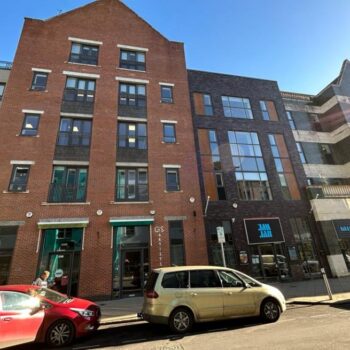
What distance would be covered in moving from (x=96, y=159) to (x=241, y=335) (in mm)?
12487

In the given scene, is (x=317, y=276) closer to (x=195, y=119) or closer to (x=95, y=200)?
(x=195, y=119)

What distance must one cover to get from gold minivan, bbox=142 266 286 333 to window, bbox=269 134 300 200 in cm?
1270

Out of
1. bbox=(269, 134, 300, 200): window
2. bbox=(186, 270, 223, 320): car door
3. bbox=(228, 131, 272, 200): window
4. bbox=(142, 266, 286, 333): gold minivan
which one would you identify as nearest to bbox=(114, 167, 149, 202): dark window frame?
bbox=(228, 131, 272, 200): window

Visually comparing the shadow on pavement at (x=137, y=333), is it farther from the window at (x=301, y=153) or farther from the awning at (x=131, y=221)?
the window at (x=301, y=153)

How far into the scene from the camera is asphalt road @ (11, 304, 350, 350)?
5.37m

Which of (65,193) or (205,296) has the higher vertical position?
(65,193)

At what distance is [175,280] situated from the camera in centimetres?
708

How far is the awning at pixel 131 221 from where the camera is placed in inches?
545

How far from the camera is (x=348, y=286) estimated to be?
12391mm

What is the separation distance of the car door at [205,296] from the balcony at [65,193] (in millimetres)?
9497

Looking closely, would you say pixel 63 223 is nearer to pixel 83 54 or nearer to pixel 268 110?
pixel 83 54

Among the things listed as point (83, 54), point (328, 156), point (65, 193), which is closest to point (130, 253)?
point (65, 193)

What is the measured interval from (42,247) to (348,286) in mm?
16595

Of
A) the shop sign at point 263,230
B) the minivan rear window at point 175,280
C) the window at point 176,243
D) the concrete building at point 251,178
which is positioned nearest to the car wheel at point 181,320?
the minivan rear window at point 175,280
